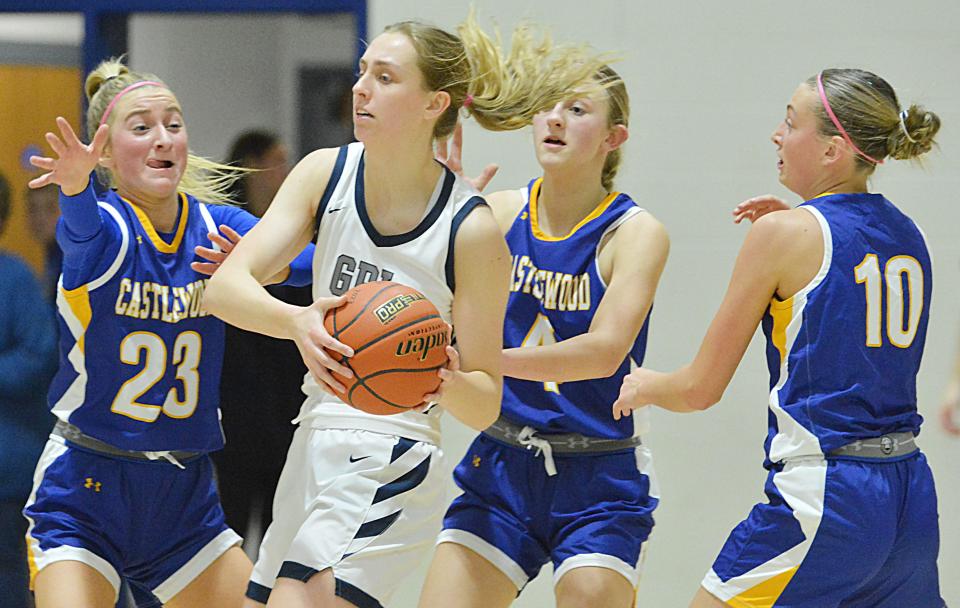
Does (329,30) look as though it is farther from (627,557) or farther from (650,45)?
(627,557)

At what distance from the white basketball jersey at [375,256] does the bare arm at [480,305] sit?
33 millimetres

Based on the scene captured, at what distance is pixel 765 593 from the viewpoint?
2.79 m

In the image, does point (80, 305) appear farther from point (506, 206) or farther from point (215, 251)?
point (506, 206)

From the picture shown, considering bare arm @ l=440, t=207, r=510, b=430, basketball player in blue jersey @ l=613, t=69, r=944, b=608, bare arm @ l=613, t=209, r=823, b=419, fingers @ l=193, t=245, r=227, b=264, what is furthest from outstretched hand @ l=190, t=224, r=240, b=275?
basketball player in blue jersey @ l=613, t=69, r=944, b=608

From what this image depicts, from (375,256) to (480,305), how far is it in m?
0.26

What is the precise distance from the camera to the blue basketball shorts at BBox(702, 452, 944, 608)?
276 centimetres

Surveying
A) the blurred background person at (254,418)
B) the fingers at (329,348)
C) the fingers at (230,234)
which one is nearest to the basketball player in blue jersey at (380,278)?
the fingers at (329,348)

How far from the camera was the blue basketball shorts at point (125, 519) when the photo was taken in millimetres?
3223

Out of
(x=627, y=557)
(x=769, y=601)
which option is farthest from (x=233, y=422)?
(x=769, y=601)

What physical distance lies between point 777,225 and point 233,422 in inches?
103

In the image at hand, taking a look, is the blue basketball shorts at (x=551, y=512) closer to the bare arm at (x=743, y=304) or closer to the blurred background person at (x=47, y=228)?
the bare arm at (x=743, y=304)

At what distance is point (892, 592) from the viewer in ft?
9.26

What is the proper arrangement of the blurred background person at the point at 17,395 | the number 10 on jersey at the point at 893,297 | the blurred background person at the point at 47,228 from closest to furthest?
the number 10 on jersey at the point at 893,297, the blurred background person at the point at 17,395, the blurred background person at the point at 47,228

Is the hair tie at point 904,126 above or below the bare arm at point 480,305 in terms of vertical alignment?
above
